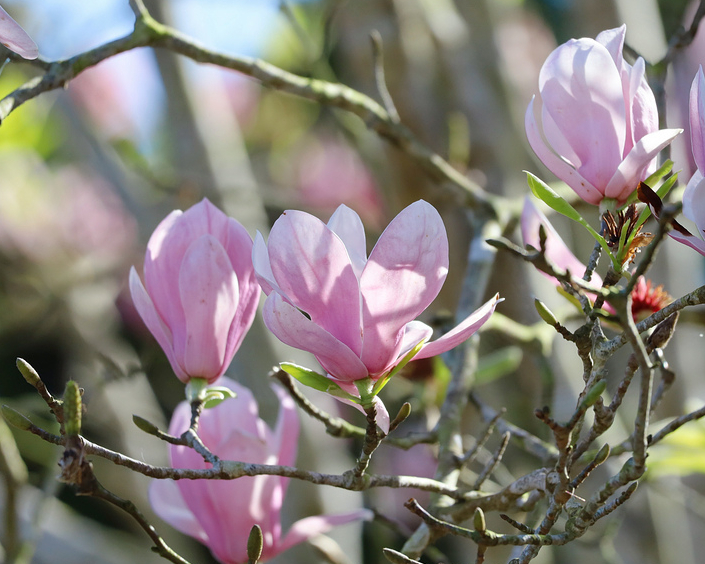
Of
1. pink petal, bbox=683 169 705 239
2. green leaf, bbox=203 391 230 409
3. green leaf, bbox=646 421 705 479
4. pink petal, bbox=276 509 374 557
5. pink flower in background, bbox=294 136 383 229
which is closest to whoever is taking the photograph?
pink petal, bbox=683 169 705 239

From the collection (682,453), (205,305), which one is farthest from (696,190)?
(682,453)

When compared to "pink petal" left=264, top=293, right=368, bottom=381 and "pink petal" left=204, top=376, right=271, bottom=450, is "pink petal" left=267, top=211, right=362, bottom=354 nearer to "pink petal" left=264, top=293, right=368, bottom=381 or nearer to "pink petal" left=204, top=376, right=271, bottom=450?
"pink petal" left=264, top=293, right=368, bottom=381

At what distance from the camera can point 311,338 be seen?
0.45 m

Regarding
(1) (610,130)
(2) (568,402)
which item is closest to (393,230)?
(1) (610,130)

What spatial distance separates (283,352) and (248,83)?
6.47 feet

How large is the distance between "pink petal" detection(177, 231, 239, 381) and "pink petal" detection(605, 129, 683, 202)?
0.28 meters

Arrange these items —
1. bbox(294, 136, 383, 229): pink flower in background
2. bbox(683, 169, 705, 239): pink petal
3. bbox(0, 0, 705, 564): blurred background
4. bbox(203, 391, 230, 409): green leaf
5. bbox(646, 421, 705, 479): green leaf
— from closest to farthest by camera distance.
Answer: bbox(683, 169, 705, 239): pink petal < bbox(203, 391, 230, 409): green leaf < bbox(646, 421, 705, 479): green leaf < bbox(0, 0, 705, 564): blurred background < bbox(294, 136, 383, 229): pink flower in background

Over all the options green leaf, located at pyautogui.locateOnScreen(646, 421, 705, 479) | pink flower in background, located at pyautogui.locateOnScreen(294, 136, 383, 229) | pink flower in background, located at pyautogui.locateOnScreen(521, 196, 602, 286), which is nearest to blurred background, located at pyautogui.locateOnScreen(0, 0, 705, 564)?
green leaf, located at pyautogui.locateOnScreen(646, 421, 705, 479)

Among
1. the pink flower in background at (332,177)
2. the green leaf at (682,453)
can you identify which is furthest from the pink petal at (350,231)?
the pink flower in background at (332,177)

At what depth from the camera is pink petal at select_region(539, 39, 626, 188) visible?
48cm

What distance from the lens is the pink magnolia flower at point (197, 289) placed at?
0.50 meters

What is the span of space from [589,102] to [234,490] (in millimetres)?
430

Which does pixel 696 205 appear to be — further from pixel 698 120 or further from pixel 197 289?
pixel 197 289

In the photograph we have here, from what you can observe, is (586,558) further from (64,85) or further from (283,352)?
(64,85)
